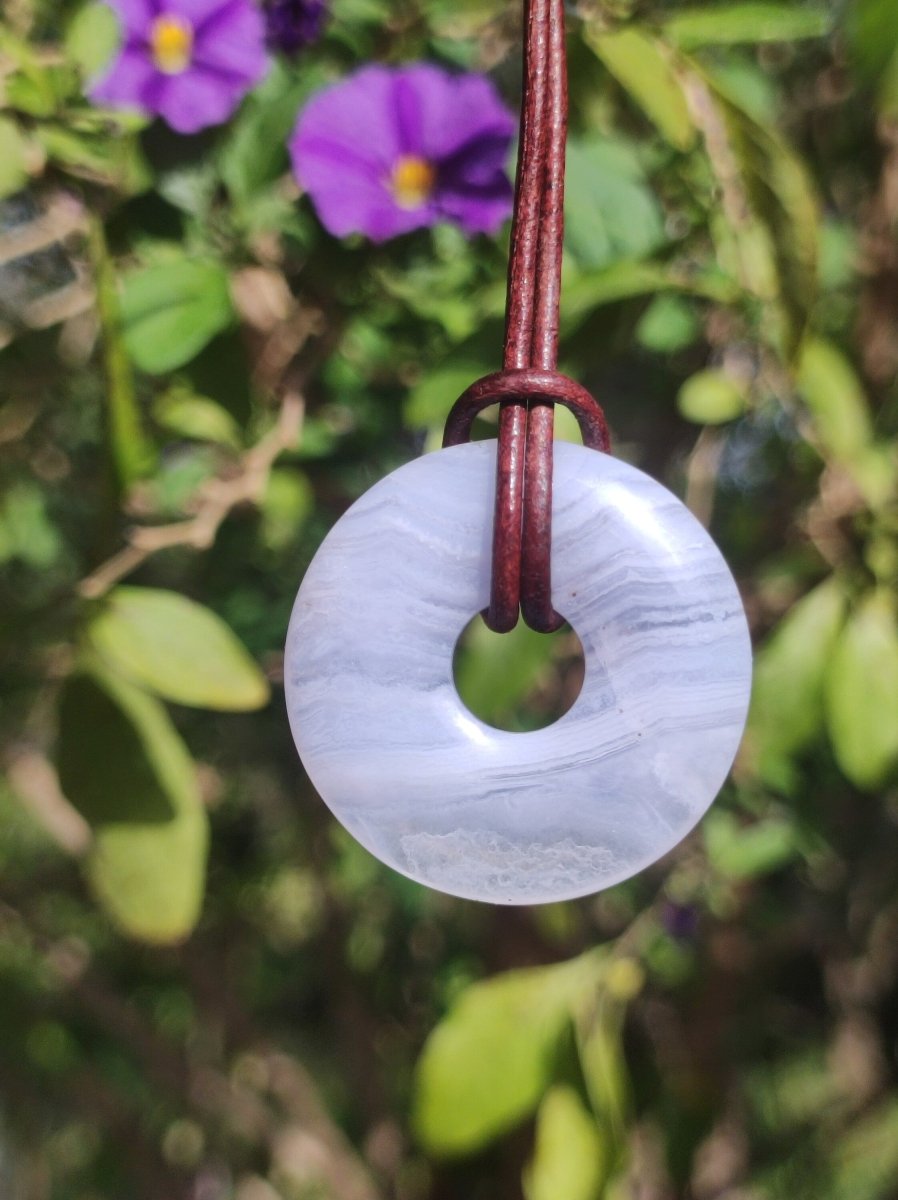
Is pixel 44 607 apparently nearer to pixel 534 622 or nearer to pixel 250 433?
pixel 250 433

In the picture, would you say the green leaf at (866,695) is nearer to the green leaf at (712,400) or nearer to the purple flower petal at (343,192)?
the green leaf at (712,400)

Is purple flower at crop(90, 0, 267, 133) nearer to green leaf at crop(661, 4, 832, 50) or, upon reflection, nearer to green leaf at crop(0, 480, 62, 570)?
green leaf at crop(661, 4, 832, 50)

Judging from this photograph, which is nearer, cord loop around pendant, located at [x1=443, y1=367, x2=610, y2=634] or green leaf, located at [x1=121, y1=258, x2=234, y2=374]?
cord loop around pendant, located at [x1=443, y1=367, x2=610, y2=634]

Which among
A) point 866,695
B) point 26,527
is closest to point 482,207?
point 866,695

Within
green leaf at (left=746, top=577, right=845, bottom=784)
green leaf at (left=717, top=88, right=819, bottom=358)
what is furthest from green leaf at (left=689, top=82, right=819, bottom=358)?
green leaf at (left=746, top=577, right=845, bottom=784)

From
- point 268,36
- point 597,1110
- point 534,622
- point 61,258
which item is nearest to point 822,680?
point 597,1110
